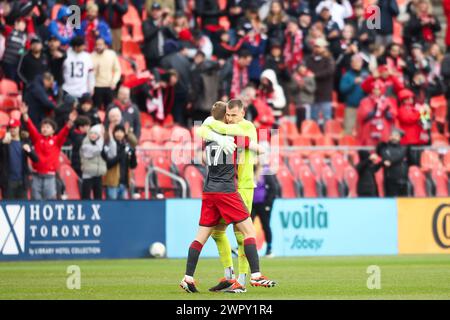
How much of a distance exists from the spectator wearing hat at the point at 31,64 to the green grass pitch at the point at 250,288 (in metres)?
4.76

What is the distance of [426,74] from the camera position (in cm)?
3048

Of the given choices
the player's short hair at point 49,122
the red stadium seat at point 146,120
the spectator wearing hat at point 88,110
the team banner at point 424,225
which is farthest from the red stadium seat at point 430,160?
the player's short hair at point 49,122

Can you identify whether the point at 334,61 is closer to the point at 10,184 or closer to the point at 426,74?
the point at 426,74

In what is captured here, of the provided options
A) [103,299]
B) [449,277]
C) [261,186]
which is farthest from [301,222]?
[103,299]

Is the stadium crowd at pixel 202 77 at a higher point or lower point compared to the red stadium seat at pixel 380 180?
higher

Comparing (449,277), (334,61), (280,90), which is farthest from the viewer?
(334,61)

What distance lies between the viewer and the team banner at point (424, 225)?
1022 inches

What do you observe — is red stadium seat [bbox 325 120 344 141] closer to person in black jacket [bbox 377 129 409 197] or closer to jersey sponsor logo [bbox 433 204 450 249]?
person in black jacket [bbox 377 129 409 197]

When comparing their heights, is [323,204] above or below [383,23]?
below

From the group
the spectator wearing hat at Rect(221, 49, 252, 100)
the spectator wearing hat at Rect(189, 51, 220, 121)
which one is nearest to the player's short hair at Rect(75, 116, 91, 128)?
the spectator wearing hat at Rect(189, 51, 220, 121)

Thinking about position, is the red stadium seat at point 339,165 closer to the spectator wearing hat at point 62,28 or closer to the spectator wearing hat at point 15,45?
the spectator wearing hat at point 62,28

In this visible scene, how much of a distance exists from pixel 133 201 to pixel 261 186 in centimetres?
281

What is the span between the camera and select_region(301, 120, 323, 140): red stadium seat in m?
28.3
